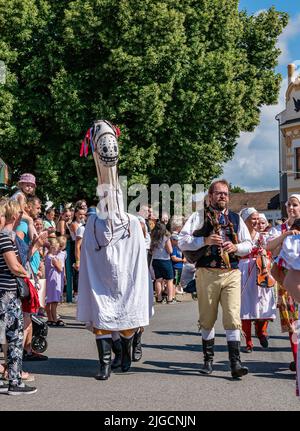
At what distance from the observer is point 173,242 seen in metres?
17.6

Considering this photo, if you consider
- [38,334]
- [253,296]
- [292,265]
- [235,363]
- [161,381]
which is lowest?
[161,381]

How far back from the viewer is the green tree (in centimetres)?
2394

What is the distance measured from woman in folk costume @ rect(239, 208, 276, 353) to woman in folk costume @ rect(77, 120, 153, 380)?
1976 mm

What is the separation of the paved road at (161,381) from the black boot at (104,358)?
0.09 meters

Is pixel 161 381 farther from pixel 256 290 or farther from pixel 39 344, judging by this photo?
pixel 256 290

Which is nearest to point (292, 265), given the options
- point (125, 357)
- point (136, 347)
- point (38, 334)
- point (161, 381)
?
point (161, 381)

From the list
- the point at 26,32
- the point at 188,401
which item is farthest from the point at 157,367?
the point at 26,32

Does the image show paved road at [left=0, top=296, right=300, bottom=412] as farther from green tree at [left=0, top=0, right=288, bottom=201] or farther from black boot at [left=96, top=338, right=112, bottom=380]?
green tree at [left=0, top=0, right=288, bottom=201]

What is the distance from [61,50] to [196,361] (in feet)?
59.1

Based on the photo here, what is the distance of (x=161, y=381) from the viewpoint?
7.02 metres

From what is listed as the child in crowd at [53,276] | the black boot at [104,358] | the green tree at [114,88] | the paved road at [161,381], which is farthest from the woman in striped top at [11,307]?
the green tree at [114,88]

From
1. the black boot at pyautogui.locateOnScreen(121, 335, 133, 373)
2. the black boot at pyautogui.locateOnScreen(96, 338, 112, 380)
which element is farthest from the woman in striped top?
the black boot at pyautogui.locateOnScreen(121, 335, 133, 373)

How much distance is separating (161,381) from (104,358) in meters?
0.64
